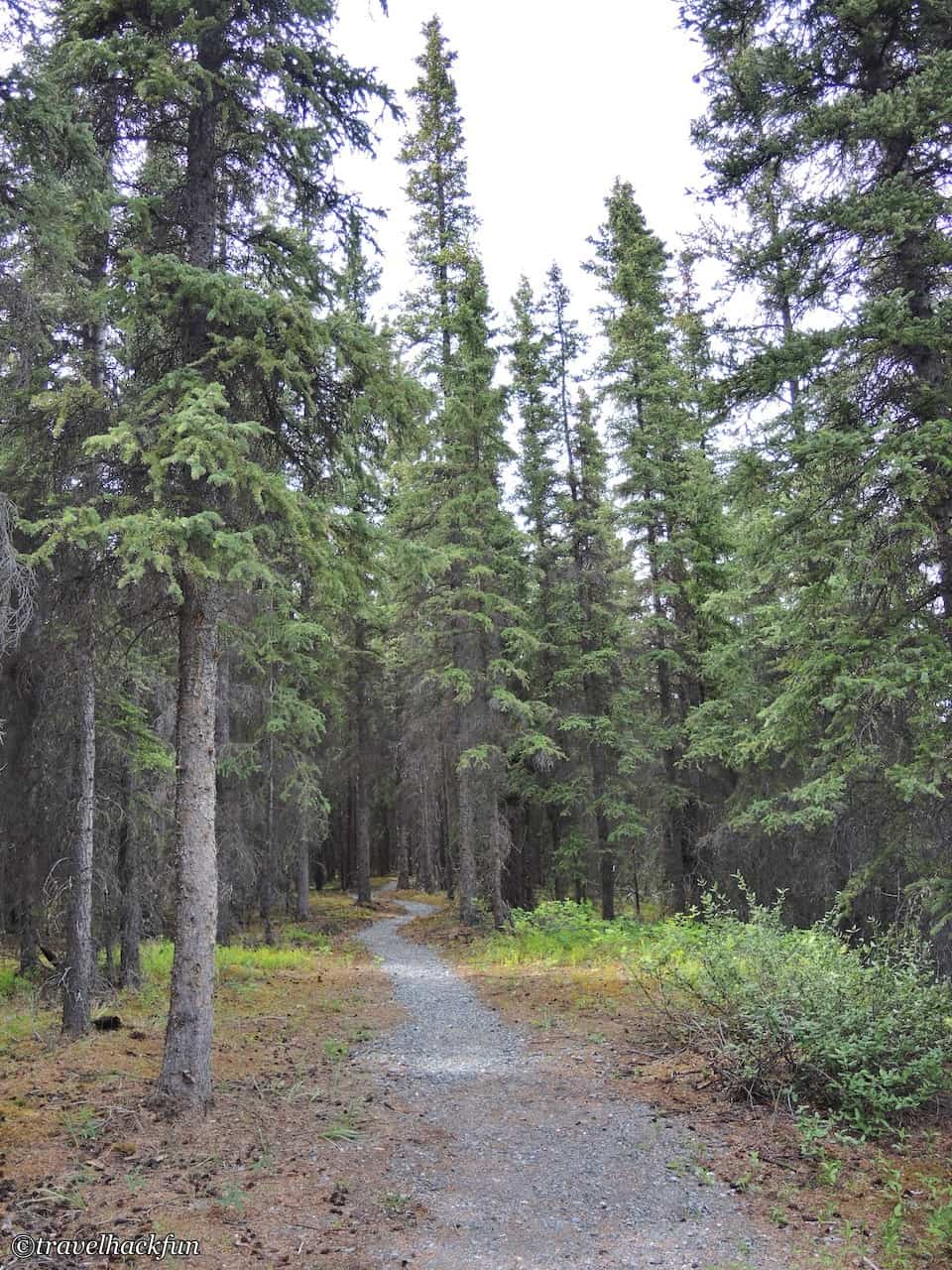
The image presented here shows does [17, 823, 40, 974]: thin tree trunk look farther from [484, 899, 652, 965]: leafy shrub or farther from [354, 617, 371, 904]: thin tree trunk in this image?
[354, 617, 371, 904]: thin tree trunk

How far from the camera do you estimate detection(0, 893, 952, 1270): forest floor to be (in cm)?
443

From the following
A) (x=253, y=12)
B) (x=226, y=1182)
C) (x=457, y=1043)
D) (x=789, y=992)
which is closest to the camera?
(x=226, y=1182)

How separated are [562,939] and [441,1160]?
9.56 meters

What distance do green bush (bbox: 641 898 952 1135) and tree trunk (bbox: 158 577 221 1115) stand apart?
443 cm

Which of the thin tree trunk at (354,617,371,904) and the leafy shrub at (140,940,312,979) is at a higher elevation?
the thin tree trunk at (354,617,371,904)

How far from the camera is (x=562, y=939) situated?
14844mm

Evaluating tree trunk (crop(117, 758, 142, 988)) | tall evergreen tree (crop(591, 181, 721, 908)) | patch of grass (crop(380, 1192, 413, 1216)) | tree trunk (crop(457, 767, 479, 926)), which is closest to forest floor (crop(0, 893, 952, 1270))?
patch of grass (crop(380, 1192, 413, 1216))

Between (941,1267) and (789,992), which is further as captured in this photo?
(789,992)

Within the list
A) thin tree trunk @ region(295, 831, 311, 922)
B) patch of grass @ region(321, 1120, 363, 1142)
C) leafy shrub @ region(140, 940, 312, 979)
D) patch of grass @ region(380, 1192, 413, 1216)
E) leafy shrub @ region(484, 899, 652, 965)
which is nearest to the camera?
patch of grass @ region(380, 1192, 413, 1216)

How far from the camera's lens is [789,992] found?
6.81 m

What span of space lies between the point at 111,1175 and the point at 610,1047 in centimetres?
499

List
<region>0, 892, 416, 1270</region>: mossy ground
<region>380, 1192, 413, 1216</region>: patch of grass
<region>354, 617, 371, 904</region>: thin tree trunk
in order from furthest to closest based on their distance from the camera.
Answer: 1. <region>354, 617, 371, 904</region>: thin tree trunk
2. <region>380, 1192, 413, 1216</region>: patch of grass
3. <region>0, 892, 416, 1270</region>: mossy ground

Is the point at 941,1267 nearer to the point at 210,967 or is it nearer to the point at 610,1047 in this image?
the point at 610,1047

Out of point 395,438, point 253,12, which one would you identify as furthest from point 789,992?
point 253,12
